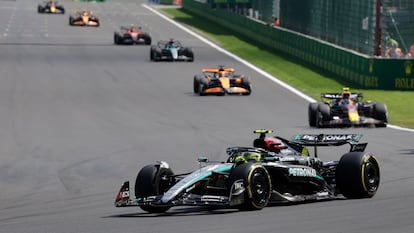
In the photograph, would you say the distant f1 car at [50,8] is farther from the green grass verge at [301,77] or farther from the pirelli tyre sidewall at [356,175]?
the pirelli tyre sidewall at [356,175]

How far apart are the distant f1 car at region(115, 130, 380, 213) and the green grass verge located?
662 inches

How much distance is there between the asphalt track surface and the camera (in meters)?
17.5

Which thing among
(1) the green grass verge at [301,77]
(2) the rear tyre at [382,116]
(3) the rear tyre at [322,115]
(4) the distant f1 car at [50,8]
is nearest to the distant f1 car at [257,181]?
(3) the rear tyre at [322,115]

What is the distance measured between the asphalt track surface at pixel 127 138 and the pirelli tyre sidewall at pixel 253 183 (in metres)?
0.23

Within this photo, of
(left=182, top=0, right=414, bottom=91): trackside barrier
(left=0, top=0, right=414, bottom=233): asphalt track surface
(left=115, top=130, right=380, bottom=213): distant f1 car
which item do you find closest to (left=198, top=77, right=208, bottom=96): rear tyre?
(left=0, top=0, right=414, bottom=233): asphalt track surface

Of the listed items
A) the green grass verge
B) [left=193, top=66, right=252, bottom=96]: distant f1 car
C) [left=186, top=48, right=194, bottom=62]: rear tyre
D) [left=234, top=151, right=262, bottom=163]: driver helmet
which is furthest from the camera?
[left=186, top=48, right=194, bottom=62]: rear tyre

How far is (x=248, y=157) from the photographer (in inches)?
762

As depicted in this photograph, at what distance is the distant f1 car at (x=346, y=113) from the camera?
35438 mm

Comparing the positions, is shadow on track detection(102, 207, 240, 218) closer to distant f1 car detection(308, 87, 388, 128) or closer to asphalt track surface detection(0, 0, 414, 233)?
asphalt track surface detection(0, 0, 414, 233)

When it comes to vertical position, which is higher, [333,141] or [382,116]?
[333,141]

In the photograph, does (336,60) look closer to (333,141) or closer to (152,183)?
(333,141)

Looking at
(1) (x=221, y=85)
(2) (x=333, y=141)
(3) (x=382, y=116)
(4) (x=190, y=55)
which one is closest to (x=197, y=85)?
(1) (x=221, y=85)

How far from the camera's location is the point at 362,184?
64.7 ft

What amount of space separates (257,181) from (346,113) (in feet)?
57.9
